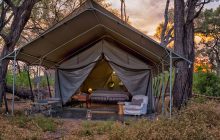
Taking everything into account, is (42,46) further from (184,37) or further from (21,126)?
(184,37)

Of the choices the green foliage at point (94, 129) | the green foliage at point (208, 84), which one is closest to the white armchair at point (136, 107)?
the green foliage at point (94, 129)

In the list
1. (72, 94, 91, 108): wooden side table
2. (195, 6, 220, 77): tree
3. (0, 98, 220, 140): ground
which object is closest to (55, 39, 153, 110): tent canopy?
(72, 94, 91, 108): wooden side table

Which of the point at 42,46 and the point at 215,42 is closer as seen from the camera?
the point at 42,46

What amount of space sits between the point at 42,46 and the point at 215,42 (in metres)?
20.1

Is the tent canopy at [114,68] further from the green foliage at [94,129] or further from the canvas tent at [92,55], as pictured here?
the green foliage at [94,129]

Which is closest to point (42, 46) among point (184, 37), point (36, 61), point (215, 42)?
point (36, 61)

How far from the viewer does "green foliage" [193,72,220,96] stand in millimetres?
14297

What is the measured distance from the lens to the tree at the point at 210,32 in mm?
A: 21797

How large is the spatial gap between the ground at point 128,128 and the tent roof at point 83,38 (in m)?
1.75

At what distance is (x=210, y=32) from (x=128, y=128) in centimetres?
1820

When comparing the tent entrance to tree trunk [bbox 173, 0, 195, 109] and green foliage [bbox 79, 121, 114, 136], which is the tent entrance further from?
green foliage [bbox 79, 121, 114, 136]

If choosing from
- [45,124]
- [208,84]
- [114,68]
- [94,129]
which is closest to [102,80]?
[114,68]

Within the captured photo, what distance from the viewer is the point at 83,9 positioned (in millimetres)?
7938

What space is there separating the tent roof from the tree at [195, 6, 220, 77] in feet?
40.3
